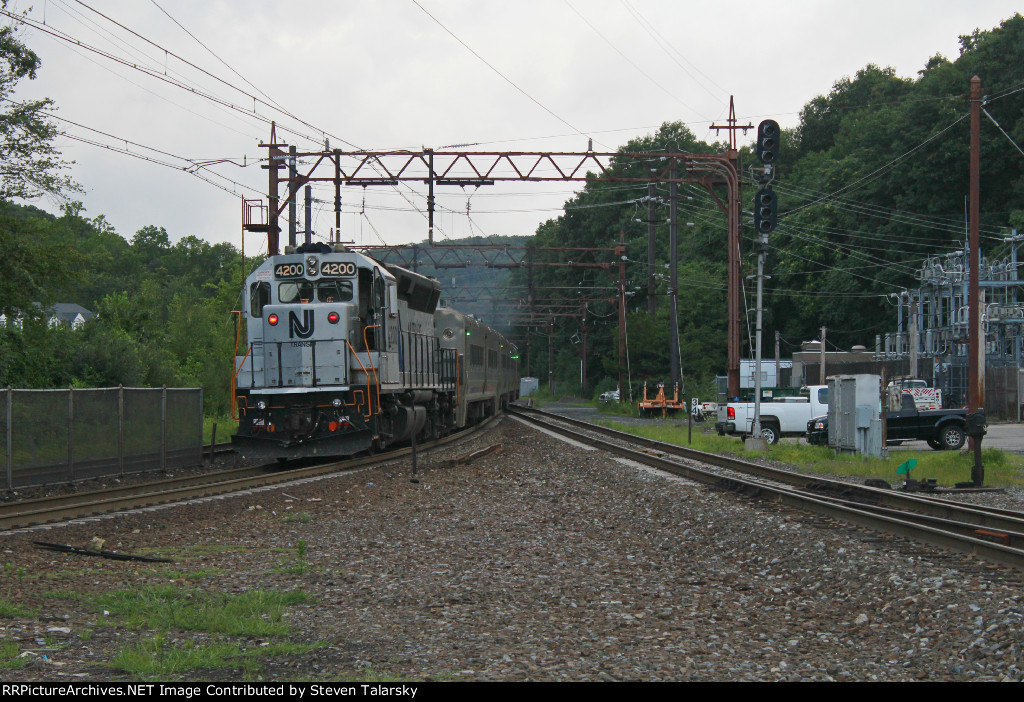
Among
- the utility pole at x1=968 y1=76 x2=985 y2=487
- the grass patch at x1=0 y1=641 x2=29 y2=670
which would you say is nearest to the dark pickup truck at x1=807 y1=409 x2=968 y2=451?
the utility pole at x1=968 y1=76 x2=985 y2=487

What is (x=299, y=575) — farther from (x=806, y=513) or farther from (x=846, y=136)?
(x=846, y=136)

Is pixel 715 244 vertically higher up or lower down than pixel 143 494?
higher up

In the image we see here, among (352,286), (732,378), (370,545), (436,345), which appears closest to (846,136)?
(732,378)

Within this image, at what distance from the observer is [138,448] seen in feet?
56.8

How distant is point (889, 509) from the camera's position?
12180mm

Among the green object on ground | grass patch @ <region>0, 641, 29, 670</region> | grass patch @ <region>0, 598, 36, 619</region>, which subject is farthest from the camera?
the green object on ground

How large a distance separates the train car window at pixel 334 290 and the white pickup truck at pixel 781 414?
15.1m

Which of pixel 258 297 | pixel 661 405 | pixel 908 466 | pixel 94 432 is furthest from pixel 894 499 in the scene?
pixel 661 405

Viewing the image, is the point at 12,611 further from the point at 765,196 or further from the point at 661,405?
the point at 661,405

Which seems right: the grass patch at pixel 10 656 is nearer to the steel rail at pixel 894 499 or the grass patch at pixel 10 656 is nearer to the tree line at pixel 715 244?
the steel rail at pixel 894 499

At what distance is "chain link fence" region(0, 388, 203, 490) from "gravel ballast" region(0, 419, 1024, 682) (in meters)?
3.51

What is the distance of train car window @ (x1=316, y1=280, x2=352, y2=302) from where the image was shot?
1855cm

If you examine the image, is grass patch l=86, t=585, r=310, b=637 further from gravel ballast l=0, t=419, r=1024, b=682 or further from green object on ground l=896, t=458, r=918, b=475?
green object on ground l=896, t=458, r=918, b=475

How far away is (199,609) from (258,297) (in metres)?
12.3
